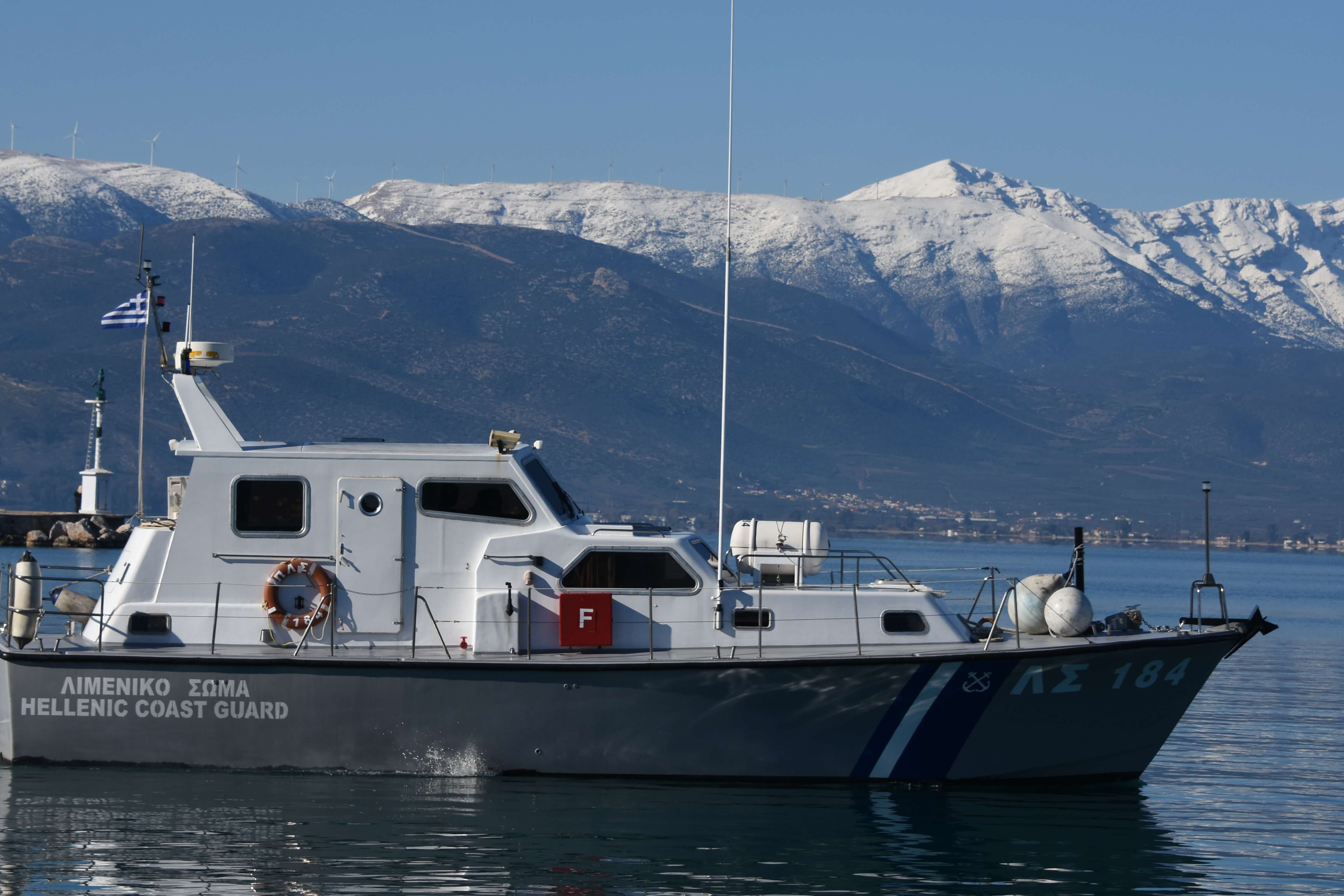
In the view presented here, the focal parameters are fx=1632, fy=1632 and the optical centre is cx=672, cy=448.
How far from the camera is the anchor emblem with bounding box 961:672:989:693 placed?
13758 millimetres

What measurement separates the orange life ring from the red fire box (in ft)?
6.66

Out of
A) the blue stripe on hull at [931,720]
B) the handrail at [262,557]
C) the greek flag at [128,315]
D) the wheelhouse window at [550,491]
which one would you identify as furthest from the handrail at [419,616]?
the greek flag at [128,315]

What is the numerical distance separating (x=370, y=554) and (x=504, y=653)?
4.83 feet

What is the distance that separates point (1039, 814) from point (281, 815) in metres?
6.27

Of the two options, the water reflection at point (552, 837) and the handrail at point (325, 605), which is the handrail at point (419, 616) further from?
the water reflection at point (552, 837)

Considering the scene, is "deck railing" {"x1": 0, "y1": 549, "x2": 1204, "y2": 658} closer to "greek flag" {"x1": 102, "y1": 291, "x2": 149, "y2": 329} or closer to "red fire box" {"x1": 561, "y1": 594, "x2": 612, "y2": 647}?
"red fire box" {"x1": 561, "y1": 594, "x2": 612, "y2": 647}

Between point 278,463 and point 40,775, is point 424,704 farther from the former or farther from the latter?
point 40,775

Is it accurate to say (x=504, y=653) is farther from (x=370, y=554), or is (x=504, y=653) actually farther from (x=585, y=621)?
(x=370, y=554)

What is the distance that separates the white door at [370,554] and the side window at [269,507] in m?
0.36

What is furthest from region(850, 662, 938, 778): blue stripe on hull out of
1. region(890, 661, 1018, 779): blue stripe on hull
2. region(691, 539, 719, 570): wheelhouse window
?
region(691, 539, 719, 570): wheelhouse window

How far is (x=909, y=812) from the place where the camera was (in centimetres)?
1372

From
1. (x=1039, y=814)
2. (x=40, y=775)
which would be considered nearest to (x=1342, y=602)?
(x=1039, y=814)

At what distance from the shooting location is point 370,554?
1425cm

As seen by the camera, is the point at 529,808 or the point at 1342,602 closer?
the point at 529,808
